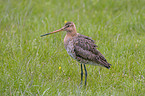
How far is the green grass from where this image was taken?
4.74 metres

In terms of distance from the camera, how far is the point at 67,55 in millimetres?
6227

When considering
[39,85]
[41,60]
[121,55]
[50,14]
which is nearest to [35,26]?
[50,14]

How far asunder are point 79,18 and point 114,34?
→ 1.15 meters

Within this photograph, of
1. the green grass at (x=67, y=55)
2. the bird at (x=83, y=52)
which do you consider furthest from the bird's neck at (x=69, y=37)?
the green grass at (x=67, y=55)

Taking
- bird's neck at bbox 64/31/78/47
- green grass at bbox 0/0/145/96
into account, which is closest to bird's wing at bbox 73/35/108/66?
bird's neck at bbox 64/31/78/47

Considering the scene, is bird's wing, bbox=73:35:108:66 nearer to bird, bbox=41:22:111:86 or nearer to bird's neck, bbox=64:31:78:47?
bird, bbox=41:22:111:86

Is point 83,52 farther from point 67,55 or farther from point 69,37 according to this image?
point 67,55

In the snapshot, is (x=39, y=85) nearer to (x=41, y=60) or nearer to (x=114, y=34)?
(x=41, y=60)

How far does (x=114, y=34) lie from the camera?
7.30m

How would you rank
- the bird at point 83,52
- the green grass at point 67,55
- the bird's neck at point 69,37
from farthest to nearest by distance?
the bird's neck at point 69,37
the bird at point 83,52
the green grass at point 67,55

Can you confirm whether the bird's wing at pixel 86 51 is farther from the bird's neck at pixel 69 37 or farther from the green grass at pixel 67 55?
the green grass at pixel 67 55

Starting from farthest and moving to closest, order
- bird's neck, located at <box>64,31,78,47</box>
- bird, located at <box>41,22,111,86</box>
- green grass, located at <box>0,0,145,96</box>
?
bird's neck, located at <box>64,31,78,47</box> → bird, located at <box>41,22,111,86</box> → green grass, located at <box>0,0,145,96</box>

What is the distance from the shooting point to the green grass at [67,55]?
4.74 m

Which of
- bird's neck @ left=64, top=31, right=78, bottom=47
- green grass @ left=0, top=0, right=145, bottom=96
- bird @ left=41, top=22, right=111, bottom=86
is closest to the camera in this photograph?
green grass @ left=0, top=0, right=145, bottom=96
